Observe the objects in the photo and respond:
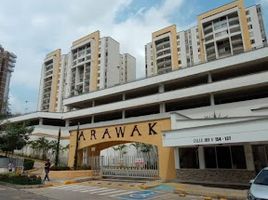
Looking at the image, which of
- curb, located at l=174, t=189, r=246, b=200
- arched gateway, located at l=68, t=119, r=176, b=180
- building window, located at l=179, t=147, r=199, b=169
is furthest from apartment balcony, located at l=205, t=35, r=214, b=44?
curb, located at l=174, t=189, r=246, b=200

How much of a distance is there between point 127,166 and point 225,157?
356 inches

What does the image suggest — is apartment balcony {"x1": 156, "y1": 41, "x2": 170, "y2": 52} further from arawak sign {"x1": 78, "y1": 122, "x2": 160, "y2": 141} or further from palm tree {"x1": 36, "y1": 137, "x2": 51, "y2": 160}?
arawak sign {"x1": 78, "y1": 122, "x2": 160, "y2": 141}

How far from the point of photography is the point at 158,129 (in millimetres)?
23141

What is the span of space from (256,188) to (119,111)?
40343 millimetres

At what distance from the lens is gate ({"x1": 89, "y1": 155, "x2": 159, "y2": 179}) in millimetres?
22469

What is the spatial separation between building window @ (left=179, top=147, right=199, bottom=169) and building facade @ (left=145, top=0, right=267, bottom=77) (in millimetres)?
34160

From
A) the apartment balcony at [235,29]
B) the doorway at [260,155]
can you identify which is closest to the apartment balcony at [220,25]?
the apartment balcony at [235,29]

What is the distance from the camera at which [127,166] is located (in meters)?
23.9

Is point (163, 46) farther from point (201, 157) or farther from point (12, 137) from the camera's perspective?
point (201, 157)

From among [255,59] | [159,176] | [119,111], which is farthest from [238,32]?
[159,176]

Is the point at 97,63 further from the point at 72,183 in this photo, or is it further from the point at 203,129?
the point at 203,129

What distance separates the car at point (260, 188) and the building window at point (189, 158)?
9.63 meters

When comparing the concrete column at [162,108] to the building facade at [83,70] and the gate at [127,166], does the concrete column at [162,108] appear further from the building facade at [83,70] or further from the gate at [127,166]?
the building facade at [83,70]

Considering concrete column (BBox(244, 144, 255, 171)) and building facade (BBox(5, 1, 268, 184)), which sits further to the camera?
building facade (BBox(5, 1, 268, 184))
